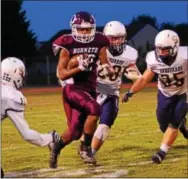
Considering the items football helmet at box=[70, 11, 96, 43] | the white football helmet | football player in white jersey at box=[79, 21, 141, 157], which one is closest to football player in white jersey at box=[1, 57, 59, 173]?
the white football helmet

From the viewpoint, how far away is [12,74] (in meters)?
5.71

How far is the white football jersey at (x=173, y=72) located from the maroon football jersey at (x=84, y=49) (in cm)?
76

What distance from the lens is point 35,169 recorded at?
7.11 meters

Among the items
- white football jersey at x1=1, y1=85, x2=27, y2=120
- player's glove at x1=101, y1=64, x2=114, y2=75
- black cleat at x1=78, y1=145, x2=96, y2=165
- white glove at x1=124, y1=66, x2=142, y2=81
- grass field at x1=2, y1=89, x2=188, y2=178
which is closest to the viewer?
white football jersey at x1=1, y1=85, x2=27, y2=120

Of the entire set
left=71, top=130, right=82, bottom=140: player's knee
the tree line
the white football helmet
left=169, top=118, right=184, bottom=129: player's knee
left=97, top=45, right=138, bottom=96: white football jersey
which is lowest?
the tree line

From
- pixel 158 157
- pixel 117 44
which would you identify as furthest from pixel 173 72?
pixel 158 157

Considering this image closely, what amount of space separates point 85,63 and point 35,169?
133 cm

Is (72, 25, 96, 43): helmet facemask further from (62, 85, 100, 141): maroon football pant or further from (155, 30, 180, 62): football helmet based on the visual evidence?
(155, 30, 180, 62): football helmet

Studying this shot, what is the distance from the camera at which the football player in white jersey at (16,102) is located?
546 cm

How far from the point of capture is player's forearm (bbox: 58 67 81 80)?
674cm

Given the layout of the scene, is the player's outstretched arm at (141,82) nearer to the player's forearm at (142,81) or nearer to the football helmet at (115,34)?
the player's forearm at (142,81)

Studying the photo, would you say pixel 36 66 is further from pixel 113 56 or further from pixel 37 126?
pixel 113 56

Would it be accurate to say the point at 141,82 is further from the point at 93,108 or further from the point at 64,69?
the point at 64,69

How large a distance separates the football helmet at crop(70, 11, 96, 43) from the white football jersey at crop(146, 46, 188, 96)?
979 mm
